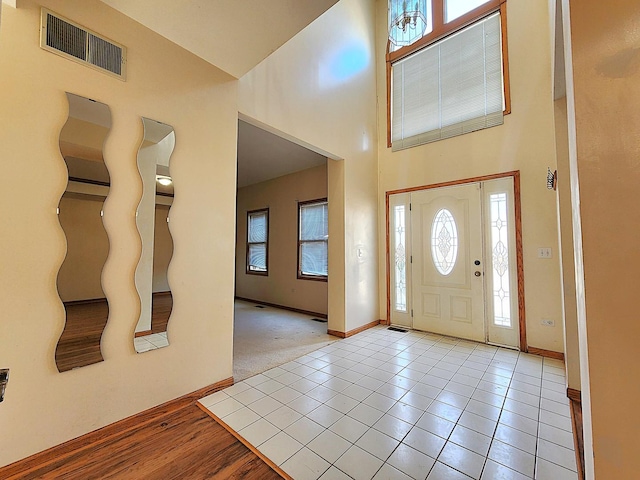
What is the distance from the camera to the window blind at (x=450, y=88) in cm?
383

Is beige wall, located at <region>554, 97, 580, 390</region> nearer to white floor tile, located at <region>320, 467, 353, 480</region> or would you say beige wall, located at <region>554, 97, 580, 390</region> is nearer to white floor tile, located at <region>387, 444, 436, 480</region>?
white floor tile, located at <region>387, 444, 436, 480</region>

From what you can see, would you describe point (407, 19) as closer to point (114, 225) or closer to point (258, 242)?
point (114, 225)

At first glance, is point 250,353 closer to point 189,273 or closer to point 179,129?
point 189,273

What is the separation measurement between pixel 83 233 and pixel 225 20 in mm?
1617

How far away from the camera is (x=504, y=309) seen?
3580 millimetres

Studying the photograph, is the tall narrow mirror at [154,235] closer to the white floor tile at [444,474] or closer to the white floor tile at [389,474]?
the white floor tile at [389,474]

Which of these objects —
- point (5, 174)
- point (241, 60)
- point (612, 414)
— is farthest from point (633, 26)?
point (5, 174)

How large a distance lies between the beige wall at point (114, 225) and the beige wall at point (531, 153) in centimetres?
324

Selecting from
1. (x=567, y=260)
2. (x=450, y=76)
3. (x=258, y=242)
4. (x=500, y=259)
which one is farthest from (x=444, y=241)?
(x=258, y=242)

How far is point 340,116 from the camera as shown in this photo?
4004 mm

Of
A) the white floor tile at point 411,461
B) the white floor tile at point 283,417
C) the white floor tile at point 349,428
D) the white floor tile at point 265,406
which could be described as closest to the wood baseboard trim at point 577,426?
the white floor tile at point 411,461

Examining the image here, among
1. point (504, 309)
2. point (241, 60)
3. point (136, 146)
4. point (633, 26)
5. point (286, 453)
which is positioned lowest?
point (286, 453)

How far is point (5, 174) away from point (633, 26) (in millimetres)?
2566

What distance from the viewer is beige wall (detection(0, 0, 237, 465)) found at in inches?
60.7
